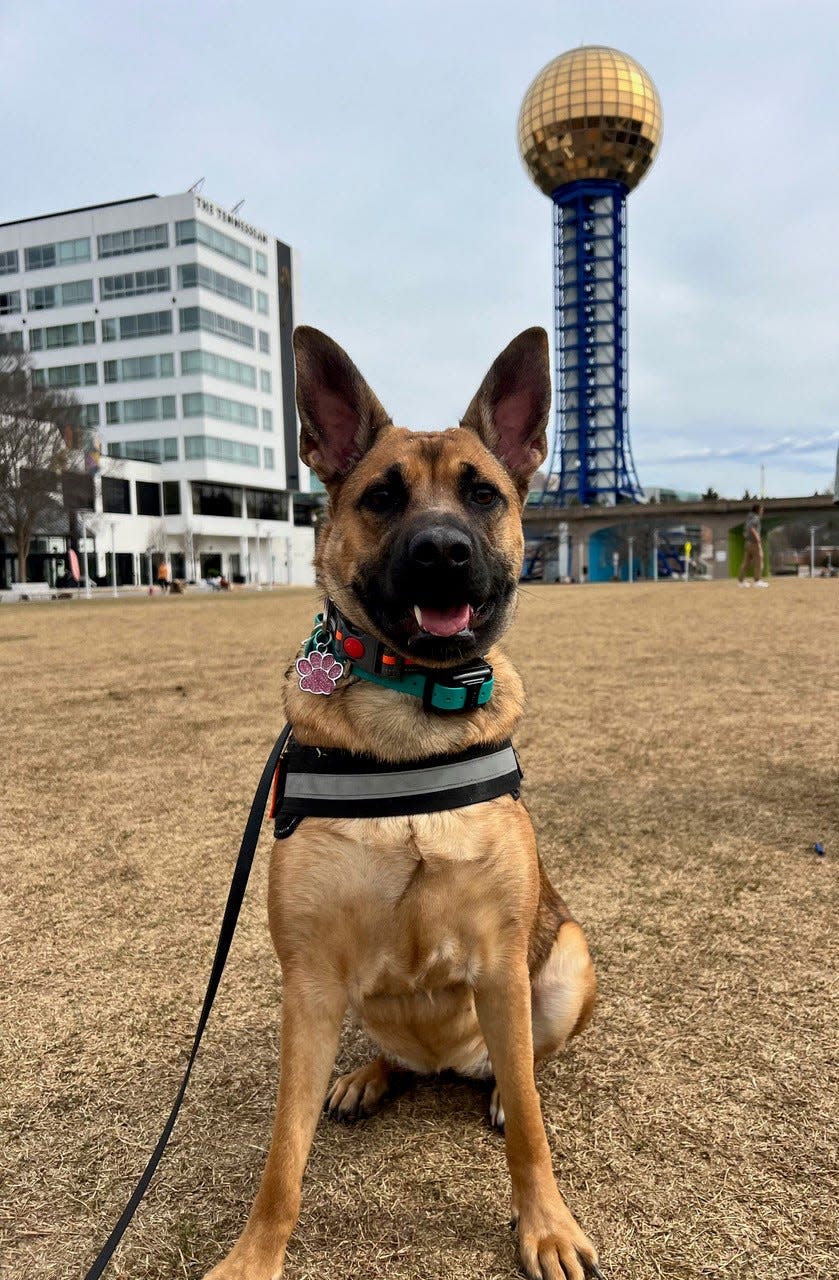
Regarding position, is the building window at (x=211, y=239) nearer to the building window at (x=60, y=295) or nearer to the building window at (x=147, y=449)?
the building window at (x=60, y=295)

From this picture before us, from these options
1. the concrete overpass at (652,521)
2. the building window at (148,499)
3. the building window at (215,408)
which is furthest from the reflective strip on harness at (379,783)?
the building window at (215,408)

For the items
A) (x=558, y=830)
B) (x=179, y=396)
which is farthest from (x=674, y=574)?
(x=558, y=830)

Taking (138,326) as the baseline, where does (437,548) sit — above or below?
below

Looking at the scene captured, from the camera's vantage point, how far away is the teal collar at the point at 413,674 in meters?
2.28

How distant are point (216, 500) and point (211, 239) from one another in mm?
20618

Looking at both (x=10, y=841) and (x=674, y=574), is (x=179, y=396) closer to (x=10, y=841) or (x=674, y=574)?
(x=674, y=574)

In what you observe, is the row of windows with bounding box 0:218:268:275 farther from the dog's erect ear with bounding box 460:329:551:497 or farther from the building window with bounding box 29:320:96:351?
the dog's erect ear with bounding box 460:329:551:497

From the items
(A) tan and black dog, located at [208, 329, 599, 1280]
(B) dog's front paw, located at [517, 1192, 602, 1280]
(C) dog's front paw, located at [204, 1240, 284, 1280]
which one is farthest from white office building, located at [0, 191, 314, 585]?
(B) dog's front paw, located at [517, 1192, 602, 1280]

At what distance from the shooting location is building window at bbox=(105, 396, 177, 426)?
68.4 metres

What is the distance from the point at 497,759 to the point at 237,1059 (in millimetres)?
1486

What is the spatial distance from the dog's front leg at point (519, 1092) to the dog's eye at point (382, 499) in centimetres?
130

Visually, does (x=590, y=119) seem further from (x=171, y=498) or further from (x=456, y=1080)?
(x=456, y=1080)

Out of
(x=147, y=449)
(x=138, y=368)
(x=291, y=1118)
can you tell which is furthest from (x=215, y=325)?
(x=291, y=1118)

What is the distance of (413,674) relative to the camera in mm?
2295
